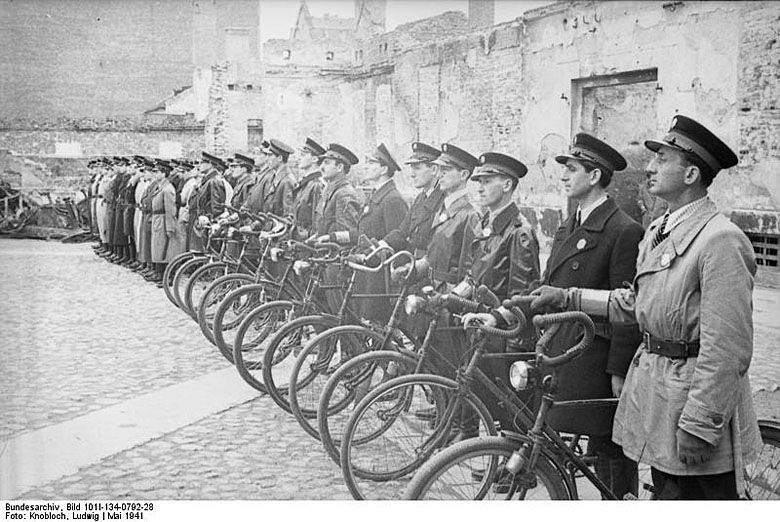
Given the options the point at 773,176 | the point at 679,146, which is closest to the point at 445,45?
the point at 773,176

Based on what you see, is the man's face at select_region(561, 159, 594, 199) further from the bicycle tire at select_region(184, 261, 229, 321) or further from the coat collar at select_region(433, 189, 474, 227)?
the bicycle tire at select_region(184, 261, 229, 321)

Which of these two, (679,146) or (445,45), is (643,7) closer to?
(445,45)

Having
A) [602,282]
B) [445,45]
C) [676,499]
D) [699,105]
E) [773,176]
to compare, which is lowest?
[676,499]

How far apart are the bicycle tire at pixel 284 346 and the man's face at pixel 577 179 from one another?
63.2 inches

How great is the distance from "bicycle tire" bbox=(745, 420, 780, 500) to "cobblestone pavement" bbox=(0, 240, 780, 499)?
2.72 feet

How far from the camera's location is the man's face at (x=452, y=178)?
4906mm

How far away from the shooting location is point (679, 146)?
3.06 m

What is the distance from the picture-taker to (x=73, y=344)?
5449mm

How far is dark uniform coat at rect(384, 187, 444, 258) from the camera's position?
5.17 metres

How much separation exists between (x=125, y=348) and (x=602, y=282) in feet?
11.4

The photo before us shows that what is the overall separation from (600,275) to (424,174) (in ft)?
6.12

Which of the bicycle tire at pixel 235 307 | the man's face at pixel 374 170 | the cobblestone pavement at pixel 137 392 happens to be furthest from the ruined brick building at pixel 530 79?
the bicycle tire at pixel 235 307

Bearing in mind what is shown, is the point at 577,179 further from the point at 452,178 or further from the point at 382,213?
the point at 382,213

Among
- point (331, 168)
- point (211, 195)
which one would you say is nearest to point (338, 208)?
point (331, 168)
